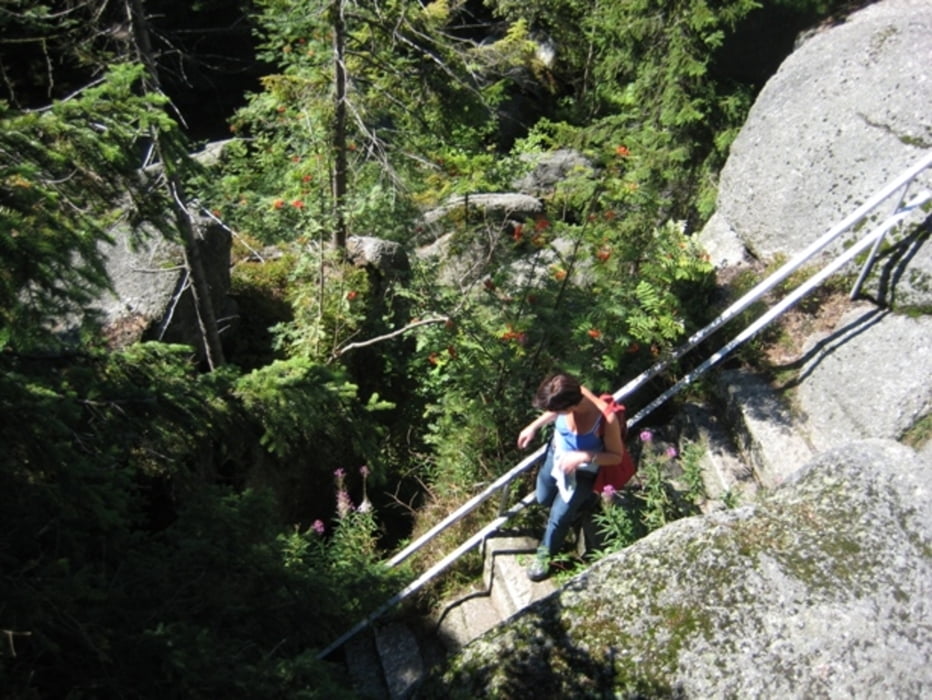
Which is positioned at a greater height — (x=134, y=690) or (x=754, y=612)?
(x=134, y=690)

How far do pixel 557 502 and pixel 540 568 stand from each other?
488mm

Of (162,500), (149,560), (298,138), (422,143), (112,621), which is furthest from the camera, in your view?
(422,143)

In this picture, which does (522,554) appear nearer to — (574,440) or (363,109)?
(574,440)

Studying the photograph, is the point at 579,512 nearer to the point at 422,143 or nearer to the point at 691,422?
the point at 691,422

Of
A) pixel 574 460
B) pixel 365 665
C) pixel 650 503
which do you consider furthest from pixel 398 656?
pixel 650 503

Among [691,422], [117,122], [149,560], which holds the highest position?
[117,122]

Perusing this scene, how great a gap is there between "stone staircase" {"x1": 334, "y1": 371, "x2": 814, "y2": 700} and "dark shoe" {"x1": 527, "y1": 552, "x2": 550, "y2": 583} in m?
0.05

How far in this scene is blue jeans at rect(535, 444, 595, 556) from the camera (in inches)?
163

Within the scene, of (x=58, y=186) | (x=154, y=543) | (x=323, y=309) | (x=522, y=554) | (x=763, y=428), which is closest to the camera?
(x=58, y=186)

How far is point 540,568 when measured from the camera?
4.44 m

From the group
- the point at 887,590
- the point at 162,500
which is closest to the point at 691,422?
the point at 887,590

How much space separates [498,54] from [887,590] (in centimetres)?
529

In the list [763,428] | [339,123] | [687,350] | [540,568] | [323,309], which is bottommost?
[540,568]

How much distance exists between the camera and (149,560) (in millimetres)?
3014
